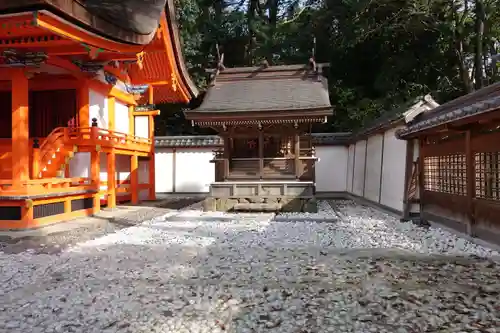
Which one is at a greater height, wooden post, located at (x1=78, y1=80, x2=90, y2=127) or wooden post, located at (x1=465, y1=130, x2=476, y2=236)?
wooden post, located at (x1=78, y1=80, x2=90, y2=127)

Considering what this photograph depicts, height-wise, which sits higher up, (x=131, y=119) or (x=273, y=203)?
(x=131, y=119)

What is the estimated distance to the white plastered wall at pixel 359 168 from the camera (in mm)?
14031

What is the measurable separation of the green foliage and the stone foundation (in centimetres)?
760

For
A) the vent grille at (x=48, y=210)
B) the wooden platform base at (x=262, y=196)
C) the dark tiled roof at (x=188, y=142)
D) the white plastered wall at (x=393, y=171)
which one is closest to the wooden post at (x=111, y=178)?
the vent grille at (x=48, y=210)

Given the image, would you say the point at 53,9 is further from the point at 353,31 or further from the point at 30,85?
the point at 353,31

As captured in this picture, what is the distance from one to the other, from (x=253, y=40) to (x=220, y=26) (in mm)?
2134

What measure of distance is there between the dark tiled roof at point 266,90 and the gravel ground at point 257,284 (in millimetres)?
4852

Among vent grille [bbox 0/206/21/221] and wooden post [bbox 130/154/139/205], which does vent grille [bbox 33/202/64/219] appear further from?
wooden post [bbox 130/154/139/205]

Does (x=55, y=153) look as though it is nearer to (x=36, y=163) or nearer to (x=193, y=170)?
(x=36, y=163)

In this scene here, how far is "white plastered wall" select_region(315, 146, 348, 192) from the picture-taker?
17.0 m

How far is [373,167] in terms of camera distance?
12523 mm

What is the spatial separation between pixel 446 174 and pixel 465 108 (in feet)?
7.16

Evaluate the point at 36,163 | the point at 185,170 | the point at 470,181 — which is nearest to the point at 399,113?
the point at 470,181

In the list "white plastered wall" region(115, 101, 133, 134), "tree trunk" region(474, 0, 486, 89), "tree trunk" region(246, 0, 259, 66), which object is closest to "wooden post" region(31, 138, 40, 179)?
"white plastered wall" region(115, 101, 133, 134)
